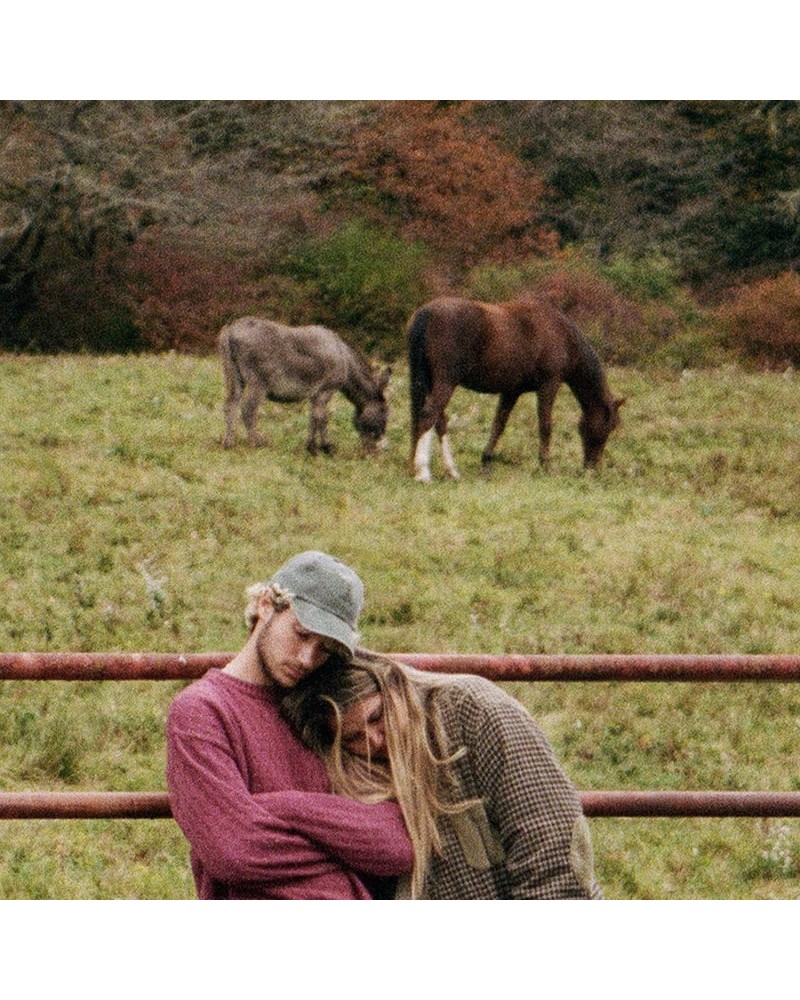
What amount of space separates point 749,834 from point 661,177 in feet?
27.9

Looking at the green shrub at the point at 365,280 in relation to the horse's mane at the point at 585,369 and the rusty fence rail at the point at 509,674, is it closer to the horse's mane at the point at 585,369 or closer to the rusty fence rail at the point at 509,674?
the horse's mane at the point at 585,369

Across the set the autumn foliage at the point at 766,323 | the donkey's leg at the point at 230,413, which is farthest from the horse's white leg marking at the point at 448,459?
the autumn foliage at the point at 766,323

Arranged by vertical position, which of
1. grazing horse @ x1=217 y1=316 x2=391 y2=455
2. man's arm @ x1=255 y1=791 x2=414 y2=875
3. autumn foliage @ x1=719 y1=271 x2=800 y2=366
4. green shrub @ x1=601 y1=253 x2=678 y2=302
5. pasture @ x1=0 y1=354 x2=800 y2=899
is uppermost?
man's arm @ x1=255 y1=791 x2=414 y2=875

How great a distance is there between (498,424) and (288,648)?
31.4 ft

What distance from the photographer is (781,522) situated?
10.7 metres

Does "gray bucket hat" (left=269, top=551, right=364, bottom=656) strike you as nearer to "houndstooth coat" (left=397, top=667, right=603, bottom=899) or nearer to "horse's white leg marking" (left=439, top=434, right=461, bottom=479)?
"houndstooth coat" (left=397, top=667, right=603, bottom=899)

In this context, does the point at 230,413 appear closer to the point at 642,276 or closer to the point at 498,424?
the point at 498,424

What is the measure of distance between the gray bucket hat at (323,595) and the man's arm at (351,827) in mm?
289

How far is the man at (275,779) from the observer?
2.66 metres

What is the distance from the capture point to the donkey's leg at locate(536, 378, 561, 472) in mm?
12071

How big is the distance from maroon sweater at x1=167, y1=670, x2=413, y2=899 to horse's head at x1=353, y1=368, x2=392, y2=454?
9288 millimetres

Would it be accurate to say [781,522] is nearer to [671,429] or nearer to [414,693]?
[671,429]

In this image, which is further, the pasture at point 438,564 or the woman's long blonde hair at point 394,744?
the pasture at point 438,564

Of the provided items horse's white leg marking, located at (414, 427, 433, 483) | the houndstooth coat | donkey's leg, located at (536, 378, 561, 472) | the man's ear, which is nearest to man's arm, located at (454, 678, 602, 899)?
the houndstooth coat
